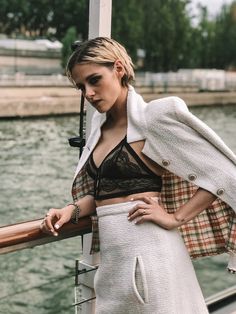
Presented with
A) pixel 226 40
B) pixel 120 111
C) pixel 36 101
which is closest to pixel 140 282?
pixel 120 111

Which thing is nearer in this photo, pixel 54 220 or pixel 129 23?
pixel 54 220

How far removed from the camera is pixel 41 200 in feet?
39.4

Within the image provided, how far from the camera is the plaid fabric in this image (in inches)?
42.9

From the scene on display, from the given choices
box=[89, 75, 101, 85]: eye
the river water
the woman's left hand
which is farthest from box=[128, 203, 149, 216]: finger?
the river water

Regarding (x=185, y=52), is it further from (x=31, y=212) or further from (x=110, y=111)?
(x=110, y=111)

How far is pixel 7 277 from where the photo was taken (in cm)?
901

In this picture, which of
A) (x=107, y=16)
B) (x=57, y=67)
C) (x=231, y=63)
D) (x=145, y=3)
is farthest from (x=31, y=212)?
(x=231, y=63)

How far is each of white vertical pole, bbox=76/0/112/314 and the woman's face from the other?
1.07ft

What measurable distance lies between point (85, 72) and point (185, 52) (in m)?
30.0

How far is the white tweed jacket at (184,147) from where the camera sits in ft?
3.29

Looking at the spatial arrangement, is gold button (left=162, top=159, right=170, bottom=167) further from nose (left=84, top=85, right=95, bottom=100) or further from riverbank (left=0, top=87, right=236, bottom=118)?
riverbank (left=0, top=87, right=236, bottom=118)

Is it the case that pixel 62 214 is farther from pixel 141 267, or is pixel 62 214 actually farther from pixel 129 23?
pixel 129 23

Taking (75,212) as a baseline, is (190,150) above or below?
above

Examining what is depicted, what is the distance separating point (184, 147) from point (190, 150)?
0.4 inches
